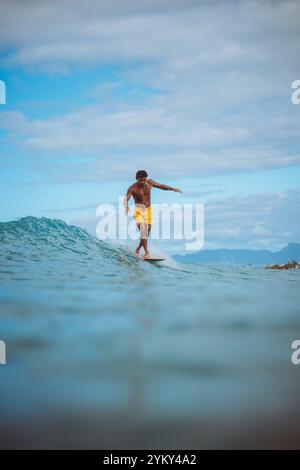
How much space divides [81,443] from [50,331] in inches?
80.5

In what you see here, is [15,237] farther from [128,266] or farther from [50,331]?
[50,331]

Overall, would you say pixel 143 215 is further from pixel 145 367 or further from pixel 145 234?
pixel 145 367

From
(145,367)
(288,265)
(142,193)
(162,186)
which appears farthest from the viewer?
(288,265)

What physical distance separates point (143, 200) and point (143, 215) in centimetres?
37

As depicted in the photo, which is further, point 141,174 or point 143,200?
point 143,200

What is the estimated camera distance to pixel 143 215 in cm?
1182

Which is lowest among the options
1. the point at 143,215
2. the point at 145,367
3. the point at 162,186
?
the point at 145,367

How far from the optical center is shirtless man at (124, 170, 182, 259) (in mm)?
11656

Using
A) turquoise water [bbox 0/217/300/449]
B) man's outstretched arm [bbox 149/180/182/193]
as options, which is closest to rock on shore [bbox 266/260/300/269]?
man's outstretched arm [bbox 149/180/182/193]

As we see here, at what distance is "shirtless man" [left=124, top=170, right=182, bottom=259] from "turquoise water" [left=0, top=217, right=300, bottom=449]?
4640 millimetres

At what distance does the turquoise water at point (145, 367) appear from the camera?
2.56 meters

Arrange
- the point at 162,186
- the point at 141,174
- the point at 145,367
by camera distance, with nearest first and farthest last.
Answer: the point at 145,367, the point at 141,174, the point at 162,186

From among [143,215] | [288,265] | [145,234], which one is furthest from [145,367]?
[288,265]

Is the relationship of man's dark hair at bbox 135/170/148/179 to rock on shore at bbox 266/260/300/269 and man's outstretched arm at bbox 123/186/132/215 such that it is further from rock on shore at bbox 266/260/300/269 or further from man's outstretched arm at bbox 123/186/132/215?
rock on shore at bbox 266/260/300/269
